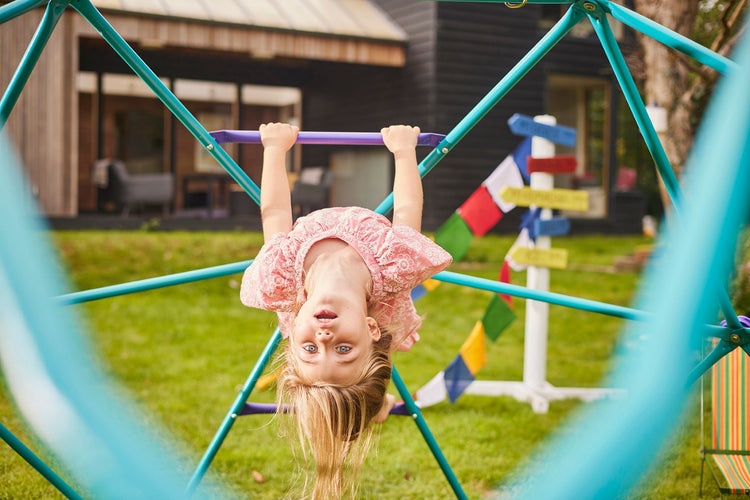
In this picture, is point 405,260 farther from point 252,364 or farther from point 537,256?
point 252,364

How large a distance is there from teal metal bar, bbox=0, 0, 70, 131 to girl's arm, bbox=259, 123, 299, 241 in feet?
2.21

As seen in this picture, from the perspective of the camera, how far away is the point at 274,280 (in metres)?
2.07

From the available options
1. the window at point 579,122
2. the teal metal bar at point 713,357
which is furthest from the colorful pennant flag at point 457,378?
the window at point 579,122

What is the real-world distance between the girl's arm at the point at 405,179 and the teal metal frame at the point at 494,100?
126 mm

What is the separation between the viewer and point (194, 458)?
10.6 feet

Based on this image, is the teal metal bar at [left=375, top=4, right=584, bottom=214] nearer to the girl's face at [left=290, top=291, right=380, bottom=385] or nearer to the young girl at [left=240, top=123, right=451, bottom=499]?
the young girl at [left=240, top=123, right=451, bottom=499]

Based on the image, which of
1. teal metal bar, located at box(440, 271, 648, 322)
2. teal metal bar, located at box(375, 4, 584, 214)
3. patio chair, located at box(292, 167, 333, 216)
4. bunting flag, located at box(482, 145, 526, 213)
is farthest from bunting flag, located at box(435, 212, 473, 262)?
patio chair, located at box(292, 167, 333, 216)

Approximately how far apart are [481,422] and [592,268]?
5.17 metres

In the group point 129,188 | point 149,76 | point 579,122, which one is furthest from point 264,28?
point 149,76

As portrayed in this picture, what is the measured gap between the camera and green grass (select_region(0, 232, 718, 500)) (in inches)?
121

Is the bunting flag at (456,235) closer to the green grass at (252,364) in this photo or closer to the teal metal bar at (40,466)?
the green grass at (252,364)

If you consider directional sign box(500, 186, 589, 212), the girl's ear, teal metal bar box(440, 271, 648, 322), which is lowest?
the girl's ear

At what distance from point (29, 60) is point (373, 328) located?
1229 millimetres

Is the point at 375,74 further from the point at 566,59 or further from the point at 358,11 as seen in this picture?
the point at 566,59
